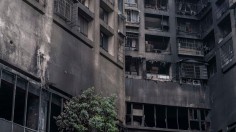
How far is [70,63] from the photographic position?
32781 millimetres

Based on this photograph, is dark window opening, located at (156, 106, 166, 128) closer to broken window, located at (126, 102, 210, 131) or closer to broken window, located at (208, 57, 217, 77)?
broken window, located at (126, 102, 210, 131)

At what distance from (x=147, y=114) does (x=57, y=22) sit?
1433 centimetres

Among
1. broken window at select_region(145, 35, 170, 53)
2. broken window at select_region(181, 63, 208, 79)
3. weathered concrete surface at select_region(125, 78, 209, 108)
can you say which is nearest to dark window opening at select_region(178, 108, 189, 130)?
weathered concrete surface at select_region(125, 78, 209, 108)

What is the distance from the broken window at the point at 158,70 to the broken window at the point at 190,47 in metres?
2.09

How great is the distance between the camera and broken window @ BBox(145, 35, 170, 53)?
4644 cm

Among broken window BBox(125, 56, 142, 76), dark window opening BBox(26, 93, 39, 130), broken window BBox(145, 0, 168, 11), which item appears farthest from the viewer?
broken window BBox(145, 0, 168, 11)

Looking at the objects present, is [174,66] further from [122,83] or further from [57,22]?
[57,22]

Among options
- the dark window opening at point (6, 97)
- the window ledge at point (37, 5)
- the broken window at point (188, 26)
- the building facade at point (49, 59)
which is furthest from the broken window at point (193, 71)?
the dark window opening at point (6, 97)

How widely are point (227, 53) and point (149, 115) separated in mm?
8697

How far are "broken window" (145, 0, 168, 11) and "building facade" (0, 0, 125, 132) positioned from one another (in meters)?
10.3

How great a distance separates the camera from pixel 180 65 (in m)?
45.2

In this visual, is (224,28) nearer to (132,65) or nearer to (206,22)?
(206,22)

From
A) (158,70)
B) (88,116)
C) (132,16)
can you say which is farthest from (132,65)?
(88,116)

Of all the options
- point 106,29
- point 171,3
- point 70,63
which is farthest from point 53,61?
point 171,3
